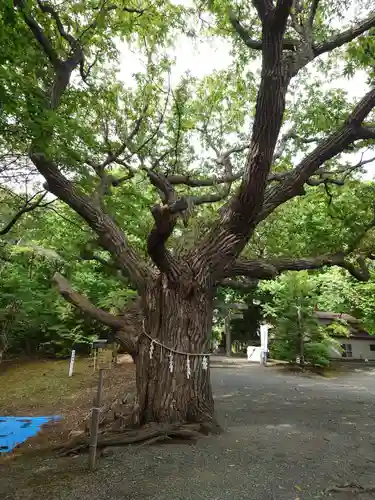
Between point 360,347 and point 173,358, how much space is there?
80.2ft

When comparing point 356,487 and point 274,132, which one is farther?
point 274,132

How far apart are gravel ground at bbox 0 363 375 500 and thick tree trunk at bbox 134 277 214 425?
64cm

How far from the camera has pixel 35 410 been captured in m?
8.99

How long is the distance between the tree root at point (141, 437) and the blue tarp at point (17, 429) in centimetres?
199

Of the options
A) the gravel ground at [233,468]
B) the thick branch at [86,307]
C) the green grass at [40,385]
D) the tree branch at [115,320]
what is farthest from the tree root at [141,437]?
the green grass at [40,385]

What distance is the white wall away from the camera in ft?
83.5

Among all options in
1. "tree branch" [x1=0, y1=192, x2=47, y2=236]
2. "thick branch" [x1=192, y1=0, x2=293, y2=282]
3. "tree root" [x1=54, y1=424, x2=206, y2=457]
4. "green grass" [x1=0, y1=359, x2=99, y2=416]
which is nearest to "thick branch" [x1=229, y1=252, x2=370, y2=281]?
"thick branch" [x1=192, y1=0, x2=293, y2=282]

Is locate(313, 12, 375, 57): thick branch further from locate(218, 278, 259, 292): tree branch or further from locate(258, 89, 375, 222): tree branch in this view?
locate(218, 278, 259, 292): tree branch

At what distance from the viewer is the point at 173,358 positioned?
538 centimetres

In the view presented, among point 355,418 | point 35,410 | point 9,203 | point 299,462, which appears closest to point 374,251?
point 355,418

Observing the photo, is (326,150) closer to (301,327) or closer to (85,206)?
(85,206)

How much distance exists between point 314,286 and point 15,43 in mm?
15106

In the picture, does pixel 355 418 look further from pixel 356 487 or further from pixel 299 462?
pixel 356 487

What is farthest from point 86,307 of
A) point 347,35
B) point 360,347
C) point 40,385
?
point 360,347
